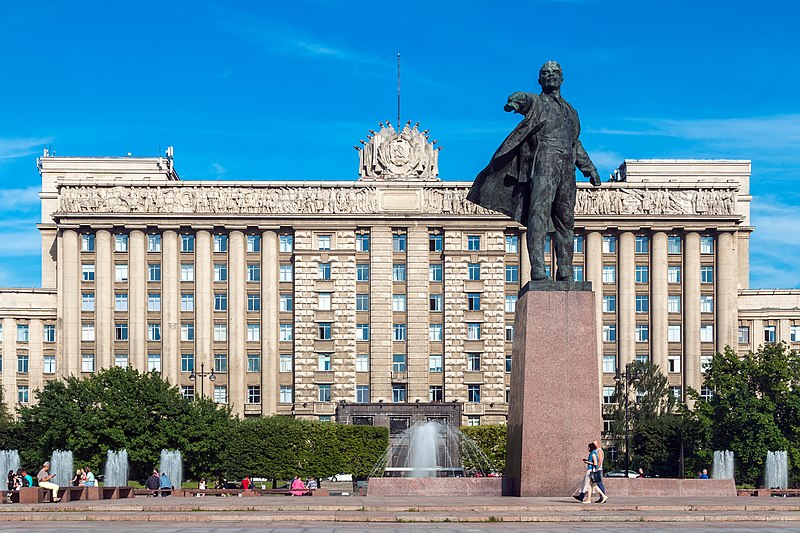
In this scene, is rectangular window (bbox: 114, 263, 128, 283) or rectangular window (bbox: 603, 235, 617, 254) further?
rectangular window (bbox: 603, 235, 617, 254)

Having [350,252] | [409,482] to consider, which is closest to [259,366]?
[350,252]

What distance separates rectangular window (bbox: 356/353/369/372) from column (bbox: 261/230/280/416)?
5574 mm

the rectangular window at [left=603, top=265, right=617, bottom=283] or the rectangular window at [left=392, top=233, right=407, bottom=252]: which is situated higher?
the rectangular window at [left=392, top=233, right=407, bottom=252]

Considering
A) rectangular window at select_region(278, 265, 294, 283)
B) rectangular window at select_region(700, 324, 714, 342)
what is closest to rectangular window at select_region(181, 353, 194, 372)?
rectangular window at select_region(278, 265, 294, 283)

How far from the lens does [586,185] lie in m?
92.6

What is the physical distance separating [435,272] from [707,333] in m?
19.7

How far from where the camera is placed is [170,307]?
90.7m

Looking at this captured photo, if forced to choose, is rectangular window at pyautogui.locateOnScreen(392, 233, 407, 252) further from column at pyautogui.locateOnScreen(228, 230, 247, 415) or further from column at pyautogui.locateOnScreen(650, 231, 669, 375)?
column at pyautogui.locateOnScreen(650, 231, 669, 375)

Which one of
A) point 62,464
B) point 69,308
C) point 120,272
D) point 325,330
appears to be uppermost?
point 120,272

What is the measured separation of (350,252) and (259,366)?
1014 centimetres

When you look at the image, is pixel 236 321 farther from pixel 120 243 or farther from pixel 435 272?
pixel 435 272

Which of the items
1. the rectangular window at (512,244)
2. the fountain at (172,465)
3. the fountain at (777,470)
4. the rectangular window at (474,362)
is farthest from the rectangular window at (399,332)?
the fountain at (777,470)

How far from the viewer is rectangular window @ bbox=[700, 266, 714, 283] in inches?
3666

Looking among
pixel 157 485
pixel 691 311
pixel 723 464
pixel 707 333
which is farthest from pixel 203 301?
pixel 157 485
